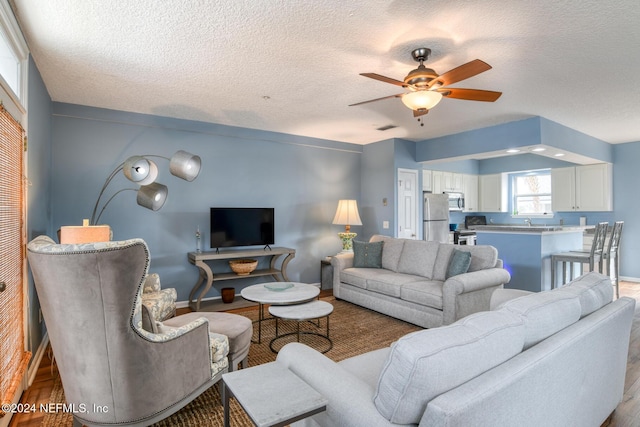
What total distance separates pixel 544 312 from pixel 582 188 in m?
6.35

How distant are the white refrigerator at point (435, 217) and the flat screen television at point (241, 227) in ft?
9.49

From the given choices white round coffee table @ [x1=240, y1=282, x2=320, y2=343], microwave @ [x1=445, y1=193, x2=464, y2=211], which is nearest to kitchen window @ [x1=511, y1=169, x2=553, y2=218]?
microwave @ [x1=445, y1=193, x2=464, y2=211]

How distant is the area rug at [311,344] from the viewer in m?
2.05

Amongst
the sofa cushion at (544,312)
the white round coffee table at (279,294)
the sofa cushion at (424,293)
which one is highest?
the sofa cushion at (544,312)

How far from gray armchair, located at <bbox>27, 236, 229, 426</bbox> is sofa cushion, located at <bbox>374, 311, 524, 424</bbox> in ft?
3.81

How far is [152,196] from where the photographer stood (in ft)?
10.5

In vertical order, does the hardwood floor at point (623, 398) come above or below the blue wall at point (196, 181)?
below

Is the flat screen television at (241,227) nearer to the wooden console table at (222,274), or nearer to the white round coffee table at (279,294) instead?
the wooden console table at (222,274)

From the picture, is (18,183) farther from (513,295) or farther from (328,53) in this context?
(513,295)

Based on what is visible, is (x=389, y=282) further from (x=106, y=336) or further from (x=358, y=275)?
(x=106, y=336)

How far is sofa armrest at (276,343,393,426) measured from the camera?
1.12m

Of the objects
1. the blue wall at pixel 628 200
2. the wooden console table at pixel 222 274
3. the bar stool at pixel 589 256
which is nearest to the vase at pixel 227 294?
the wooden console table at pixel 222 274

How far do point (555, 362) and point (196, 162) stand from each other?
305cm

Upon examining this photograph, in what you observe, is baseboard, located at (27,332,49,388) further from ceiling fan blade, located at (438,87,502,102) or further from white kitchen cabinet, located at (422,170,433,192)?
white kitchen cabinet, located at (422,170,433,192)
